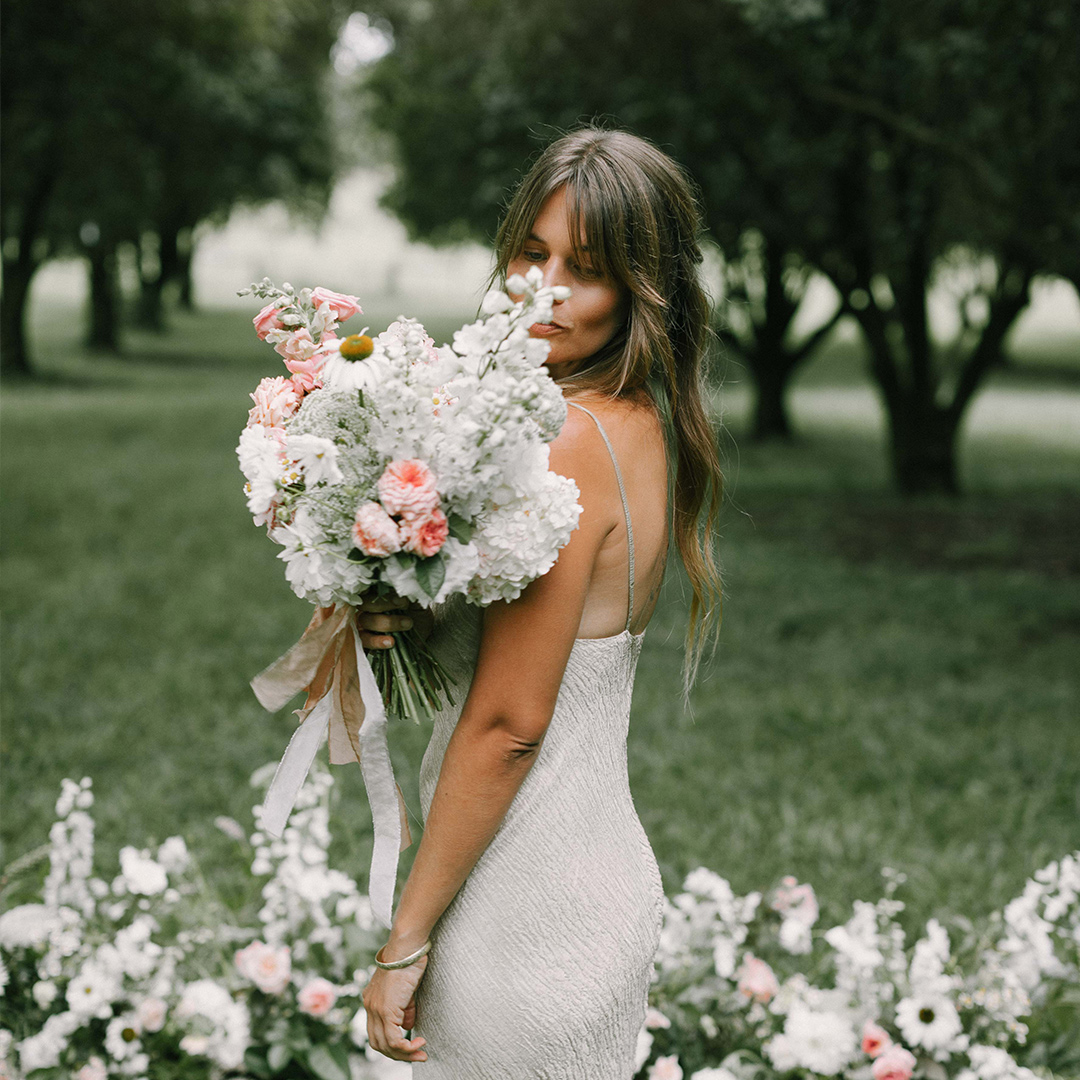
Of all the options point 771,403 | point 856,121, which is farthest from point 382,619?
point 771,403

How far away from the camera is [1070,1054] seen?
2879 mm

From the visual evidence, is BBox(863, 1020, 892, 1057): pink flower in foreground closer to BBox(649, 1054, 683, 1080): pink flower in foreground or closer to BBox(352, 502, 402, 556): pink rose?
BBox(649, 1054, 683, 1080): pink flower in foreground

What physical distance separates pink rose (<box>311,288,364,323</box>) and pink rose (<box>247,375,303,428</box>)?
0.13m

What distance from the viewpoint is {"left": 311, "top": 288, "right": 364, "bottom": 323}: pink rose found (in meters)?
1.71

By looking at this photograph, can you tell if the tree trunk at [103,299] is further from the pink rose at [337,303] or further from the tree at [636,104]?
the pink rose at [337,303]

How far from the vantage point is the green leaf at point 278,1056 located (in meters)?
2.57

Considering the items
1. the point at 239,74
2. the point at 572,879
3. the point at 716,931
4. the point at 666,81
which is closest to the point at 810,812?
the point at 716,931

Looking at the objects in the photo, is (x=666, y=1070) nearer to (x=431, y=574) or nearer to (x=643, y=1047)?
(x=643, y=1047)

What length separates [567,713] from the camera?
1716mm

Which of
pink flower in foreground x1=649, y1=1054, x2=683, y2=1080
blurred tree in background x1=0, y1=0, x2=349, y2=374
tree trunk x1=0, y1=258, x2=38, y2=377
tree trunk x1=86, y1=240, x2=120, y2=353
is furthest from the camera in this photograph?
tree trunk x1=86, y1=240, x2=120, y2=353

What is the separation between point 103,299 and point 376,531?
26651 millimetres

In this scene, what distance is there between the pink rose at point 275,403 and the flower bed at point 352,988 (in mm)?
1362

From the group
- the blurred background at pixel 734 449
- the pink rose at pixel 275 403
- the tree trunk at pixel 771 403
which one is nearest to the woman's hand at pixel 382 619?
the pink rose at pixel 275 403

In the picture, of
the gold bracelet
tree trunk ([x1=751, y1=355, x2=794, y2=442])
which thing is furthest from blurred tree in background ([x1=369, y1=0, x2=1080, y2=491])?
the gold bracelet
